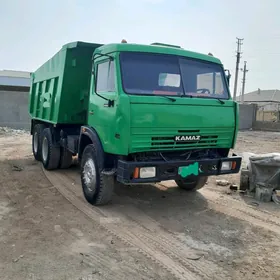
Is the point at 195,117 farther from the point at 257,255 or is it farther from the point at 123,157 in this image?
the point at 257,255

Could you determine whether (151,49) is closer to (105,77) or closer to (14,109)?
(105,77)

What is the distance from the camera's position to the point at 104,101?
16.3 feet

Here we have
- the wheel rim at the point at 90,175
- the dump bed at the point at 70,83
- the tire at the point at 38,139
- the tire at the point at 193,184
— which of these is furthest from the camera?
the tire at the point at 38,139

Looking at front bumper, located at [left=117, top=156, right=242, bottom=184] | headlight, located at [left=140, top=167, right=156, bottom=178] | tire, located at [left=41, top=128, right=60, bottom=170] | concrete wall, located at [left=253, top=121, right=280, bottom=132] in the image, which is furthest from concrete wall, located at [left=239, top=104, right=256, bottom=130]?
headlight, located at [left=140, top=167, right=156, bottom=178]

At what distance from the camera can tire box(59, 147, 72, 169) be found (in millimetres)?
7997

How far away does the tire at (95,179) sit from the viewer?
5.14 meters

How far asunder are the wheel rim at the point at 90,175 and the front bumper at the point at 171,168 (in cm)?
86

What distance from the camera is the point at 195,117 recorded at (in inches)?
191

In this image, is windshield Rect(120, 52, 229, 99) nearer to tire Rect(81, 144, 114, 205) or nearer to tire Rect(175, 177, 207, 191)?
tire Rect(81, 144, 114, 205)

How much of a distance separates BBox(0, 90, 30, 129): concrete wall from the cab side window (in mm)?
13611

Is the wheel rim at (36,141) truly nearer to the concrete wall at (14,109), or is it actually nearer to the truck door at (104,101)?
the truck door at (104,101)

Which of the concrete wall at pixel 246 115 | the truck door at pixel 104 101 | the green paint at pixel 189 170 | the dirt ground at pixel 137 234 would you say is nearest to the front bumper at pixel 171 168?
the green paint at pixel 189 170

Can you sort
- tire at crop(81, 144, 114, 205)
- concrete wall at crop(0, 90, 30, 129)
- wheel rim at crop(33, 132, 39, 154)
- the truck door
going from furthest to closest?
concrete wall at crop(0, 90, 30, 129) → wheel rim at crop(33, 132, 39, 154) → tire at crop(81, 144, 114, 205) → the truck door

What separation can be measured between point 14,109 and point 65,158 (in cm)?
1098
